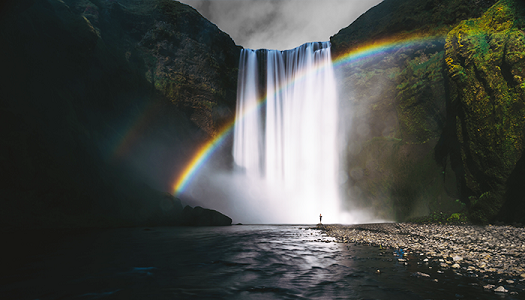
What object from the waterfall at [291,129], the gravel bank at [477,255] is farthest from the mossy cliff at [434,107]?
the gravel bank at [477,255]

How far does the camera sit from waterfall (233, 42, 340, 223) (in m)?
38.7

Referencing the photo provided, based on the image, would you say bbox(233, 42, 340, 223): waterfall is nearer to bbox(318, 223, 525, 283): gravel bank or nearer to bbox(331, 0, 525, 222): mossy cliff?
bbox(331, 0, 525, 222): mossy cliff

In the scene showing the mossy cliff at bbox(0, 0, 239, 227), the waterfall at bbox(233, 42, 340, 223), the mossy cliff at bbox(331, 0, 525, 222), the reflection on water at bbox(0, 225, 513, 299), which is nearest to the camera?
the reflection on water at bbox(0, 225, 513, 299)

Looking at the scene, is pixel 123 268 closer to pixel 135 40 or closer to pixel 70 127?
pixel 70 127

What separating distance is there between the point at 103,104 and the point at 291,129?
90.8ft

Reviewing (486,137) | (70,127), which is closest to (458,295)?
(486,137)

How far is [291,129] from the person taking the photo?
4334 centimetres

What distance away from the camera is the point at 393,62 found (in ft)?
112

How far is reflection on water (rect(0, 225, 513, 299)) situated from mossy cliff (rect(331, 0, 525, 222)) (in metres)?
15.8

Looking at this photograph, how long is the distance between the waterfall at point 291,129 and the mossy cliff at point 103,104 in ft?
14.5

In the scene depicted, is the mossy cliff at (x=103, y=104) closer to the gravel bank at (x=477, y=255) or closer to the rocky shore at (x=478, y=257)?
the rocky shore at (x=478, y=257)

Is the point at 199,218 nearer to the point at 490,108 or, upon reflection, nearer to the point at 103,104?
the point at 103,104

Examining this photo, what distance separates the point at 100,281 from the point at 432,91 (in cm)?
3388

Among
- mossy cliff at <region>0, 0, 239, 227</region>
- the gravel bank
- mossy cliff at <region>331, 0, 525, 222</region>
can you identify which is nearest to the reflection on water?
the gravel bank
